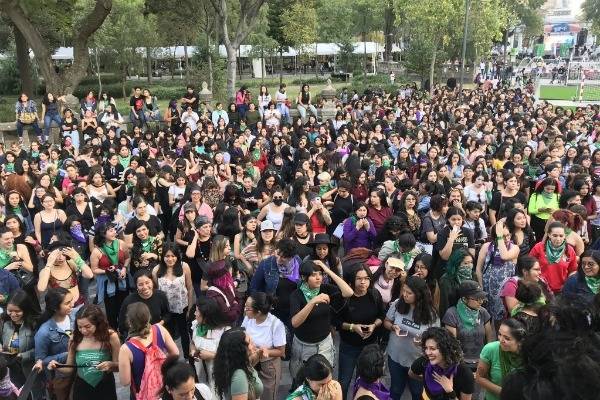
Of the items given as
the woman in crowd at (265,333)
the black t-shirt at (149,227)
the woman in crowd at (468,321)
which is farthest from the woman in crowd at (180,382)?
the black t-shirt at (149,227)

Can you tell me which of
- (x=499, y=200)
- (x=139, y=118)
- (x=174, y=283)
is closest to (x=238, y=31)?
(x=139, y=118)

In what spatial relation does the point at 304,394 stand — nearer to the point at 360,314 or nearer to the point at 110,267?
the point at 360,314

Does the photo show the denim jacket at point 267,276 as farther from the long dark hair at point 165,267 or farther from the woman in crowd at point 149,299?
the woman in crowd at point 149,299

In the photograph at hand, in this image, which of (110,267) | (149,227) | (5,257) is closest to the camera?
(5,257)

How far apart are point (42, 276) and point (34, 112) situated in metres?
12.0

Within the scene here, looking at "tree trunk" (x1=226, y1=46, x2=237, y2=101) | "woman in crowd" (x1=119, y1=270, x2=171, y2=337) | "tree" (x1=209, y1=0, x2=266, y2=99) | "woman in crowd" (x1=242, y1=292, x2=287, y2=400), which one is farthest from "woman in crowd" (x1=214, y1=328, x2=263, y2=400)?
"tree" (x1=209, y1=0, x2=266, y2=99)

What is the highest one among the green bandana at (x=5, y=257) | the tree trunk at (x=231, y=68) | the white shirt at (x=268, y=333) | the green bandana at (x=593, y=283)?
the tree trunk at (x=231, y=68)

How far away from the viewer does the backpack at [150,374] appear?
13.0ft

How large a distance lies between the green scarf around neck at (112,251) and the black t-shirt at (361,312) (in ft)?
8.81

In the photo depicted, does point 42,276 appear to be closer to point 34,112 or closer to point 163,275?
point 163,275

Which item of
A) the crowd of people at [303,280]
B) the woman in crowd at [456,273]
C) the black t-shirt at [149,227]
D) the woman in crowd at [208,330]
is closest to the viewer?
the crowd of people at [303,280]

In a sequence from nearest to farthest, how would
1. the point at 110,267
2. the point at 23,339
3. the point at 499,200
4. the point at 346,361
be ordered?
the point at 23,339
the point at 346,361
the point at 110,267
the point at 499,200

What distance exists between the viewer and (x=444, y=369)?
3879 mm

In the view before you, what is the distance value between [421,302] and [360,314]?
21.7 inches
